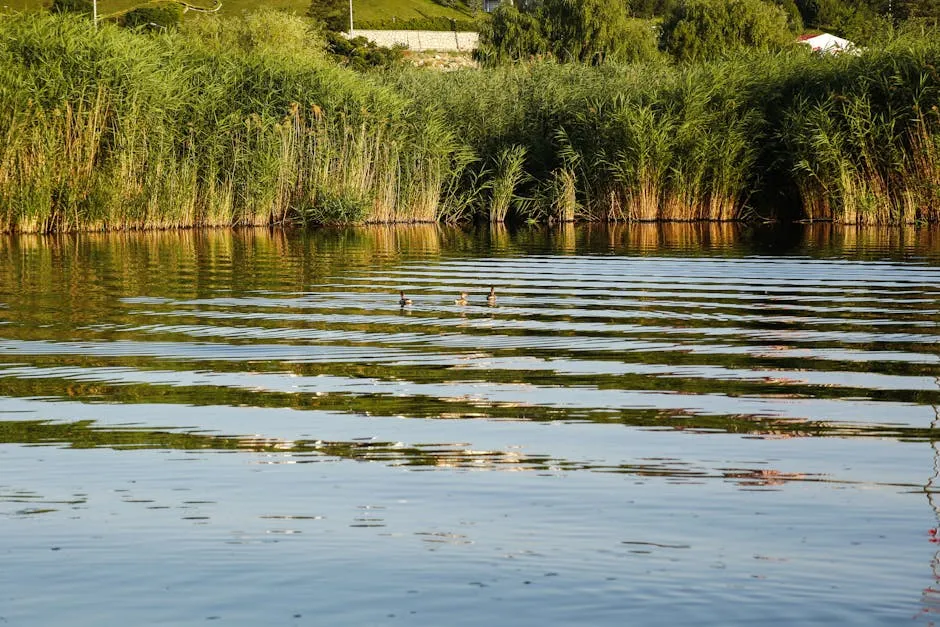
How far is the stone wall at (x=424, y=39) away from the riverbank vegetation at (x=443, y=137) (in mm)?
73247

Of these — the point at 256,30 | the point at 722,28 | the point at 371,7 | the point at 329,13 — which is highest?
the point at 371,7

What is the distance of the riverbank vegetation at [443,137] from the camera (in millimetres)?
24625

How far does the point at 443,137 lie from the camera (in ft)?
95.8

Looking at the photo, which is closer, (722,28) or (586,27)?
(722,28)

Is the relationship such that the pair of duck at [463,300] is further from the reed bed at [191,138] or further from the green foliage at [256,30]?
the green foliage at [256,30]

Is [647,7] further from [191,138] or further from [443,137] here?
[191,138]

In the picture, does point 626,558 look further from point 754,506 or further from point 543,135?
point 543,135

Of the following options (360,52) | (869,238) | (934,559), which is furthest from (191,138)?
(360,52)

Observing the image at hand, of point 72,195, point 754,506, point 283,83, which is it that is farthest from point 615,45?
point 754,506

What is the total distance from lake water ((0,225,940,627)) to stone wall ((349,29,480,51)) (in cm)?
9090

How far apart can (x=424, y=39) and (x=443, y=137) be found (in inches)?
3051

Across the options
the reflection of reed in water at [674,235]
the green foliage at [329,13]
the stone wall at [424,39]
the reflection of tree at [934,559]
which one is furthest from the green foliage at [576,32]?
the reflection of tree at [934,559]

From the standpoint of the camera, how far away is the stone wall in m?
104

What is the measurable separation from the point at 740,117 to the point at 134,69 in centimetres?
1242
